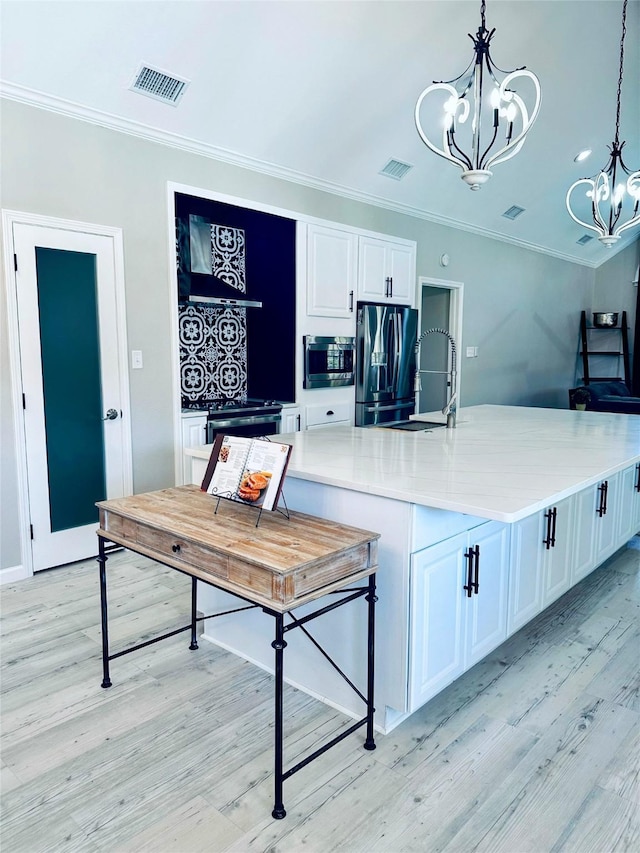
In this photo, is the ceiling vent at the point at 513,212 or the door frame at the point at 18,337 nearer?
the door frame at the point at 18,337

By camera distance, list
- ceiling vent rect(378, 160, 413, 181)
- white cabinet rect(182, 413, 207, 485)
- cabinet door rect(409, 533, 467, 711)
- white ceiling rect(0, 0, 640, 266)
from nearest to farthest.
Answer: cabinet door rect(409, 533, 467, 711)
white ceiling rect(0, 0, 640, 266)
white cabinet rect(182, 413, 207, 485)
ceiling vent rect(378, 160, 413, 181)

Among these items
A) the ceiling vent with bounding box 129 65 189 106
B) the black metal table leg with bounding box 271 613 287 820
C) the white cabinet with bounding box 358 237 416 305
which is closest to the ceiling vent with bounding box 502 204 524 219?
the white cabinet with bounding box 358 237 416 305

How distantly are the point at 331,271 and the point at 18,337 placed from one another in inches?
98.9

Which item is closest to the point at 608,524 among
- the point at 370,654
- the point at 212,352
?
the point at 370,654

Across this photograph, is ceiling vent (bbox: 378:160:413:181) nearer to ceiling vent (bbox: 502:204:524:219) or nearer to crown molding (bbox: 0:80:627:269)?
crown molding (bbox: 0:80:627:269)

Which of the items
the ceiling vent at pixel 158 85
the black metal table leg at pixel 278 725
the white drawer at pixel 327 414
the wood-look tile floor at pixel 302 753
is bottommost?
the wood-look tile floor at pixel 302 753

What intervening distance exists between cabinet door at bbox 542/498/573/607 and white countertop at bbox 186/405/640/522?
11.8 inches

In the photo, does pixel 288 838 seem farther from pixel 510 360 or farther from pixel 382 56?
pixel 510 360

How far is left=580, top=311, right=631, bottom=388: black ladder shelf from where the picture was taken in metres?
8.79

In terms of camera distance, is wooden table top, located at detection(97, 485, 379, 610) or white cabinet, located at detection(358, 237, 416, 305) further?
white cabinet, located at detection(358, 237, 416, 305)

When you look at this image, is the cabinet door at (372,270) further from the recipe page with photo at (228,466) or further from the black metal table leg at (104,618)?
the black metal table leg at (104,618)

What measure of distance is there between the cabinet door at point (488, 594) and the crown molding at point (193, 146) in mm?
3047

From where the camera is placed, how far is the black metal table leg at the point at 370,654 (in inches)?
70.9

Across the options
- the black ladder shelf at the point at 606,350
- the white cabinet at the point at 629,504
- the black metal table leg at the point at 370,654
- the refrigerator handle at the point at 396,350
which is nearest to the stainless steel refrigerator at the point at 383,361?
the refrigerator handle at the point at 396,350
